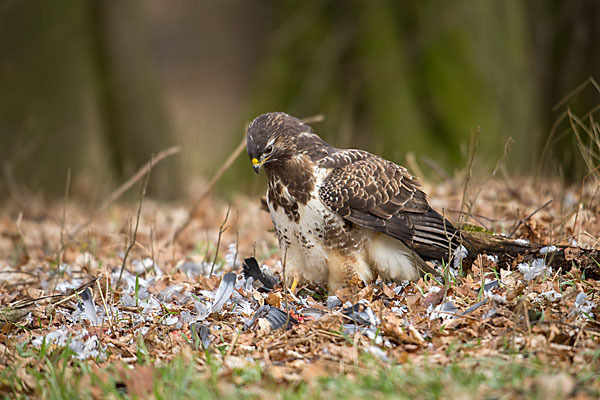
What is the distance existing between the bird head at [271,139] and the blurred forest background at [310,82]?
4.27 m

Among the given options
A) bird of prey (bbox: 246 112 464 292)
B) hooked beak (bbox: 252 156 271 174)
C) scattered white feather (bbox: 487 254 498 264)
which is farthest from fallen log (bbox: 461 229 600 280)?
hooked beak (bbox: 252 156 271 174)

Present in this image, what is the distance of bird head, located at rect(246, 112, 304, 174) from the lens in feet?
12.4

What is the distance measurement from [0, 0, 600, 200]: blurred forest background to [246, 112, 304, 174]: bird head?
4.27 meters

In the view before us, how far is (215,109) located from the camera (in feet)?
79.4

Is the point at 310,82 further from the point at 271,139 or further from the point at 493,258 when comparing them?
the point at 493,258

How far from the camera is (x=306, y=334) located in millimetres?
3318

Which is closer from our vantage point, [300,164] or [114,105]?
[300,164]

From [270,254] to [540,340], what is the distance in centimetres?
269

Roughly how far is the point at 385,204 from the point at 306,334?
3.52ft

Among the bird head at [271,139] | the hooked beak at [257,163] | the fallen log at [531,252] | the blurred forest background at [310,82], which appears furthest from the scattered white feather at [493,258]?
the blurred forest background at [310,82]

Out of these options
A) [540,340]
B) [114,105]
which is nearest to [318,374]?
[540,340]

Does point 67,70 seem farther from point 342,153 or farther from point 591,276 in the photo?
point 591,276

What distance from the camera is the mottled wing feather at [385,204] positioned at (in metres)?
3.83

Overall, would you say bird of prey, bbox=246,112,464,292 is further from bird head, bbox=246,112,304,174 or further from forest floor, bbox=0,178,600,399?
forest floor, bbox=0,178,600,399
